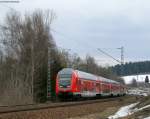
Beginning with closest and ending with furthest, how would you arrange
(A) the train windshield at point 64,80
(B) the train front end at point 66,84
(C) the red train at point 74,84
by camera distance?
(B) the train front end at point 66,84, (C) the red train at point 74,84, (A) the train windshield at point 64,80

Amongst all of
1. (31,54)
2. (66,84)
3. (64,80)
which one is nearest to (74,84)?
(66,84)

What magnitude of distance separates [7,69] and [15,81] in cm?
1779

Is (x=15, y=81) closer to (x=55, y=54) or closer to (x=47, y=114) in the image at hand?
(x=55, y=54)

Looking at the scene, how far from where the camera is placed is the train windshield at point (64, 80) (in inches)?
1901

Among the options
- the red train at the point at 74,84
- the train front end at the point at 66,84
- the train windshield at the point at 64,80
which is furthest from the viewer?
the train windshield at the point at 64,80

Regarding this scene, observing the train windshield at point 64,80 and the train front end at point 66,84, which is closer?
the train front end at point 66,84

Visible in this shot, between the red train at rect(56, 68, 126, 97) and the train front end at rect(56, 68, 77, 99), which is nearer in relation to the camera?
the train front end at rect(56, 68, 77, 99)

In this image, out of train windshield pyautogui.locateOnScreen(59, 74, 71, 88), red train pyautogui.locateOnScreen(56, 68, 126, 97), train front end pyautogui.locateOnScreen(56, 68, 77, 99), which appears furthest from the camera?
train windshield pyautogui.locateOnScreen(59, 74, 71, 88)

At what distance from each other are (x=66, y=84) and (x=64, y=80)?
612 millimetres

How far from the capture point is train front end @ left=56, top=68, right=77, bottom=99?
4781 cm

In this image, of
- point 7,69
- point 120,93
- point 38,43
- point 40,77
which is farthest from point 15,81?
point 120,93

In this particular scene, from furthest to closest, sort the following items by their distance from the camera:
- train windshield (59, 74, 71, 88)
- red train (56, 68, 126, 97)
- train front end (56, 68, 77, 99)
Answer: train windshield (59, 74, 71, 88) < red train (56, 68, 126, 97) < train front end (56, 68, 77, 99)

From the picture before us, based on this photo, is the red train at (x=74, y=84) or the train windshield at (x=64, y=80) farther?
the train windshield at (x=64, y=80)

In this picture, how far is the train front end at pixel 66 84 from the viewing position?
4781 cm
